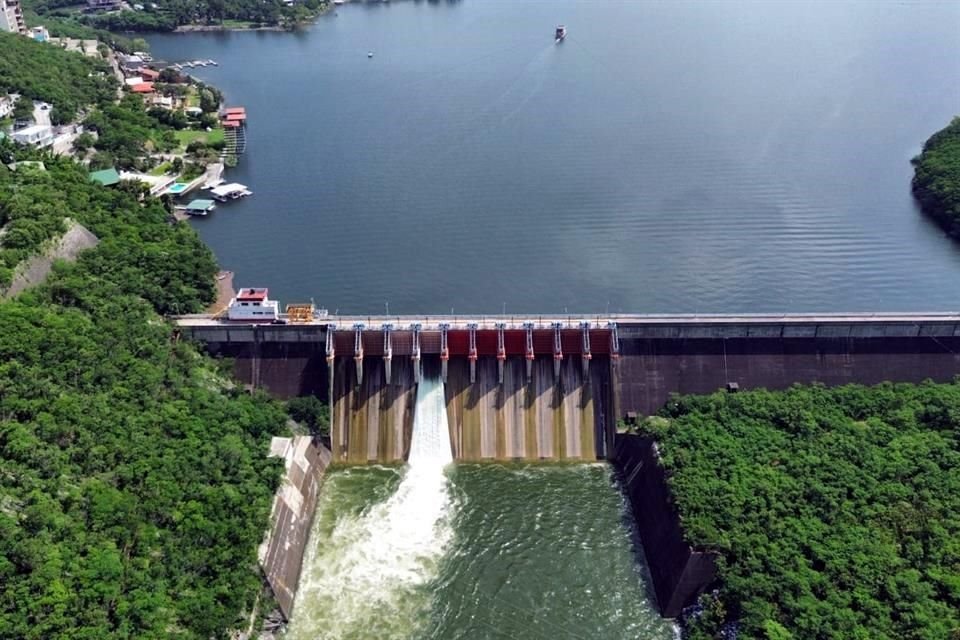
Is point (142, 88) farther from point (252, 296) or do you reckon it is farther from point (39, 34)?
point (252, 296)

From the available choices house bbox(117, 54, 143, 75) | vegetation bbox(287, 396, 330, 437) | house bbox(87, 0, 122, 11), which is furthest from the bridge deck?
house bbox(87, 0, 122, 11)

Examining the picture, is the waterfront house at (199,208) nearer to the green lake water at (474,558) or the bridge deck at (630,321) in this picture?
the bridge deck at (630,321)

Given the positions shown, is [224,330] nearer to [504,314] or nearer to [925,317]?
[504,314]

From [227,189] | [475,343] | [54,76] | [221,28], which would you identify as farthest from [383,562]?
[221,28]

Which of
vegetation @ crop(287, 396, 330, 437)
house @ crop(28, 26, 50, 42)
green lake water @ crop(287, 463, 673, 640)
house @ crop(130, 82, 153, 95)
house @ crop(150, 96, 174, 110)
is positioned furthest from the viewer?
house @ crop(28, 26, 50, 42)

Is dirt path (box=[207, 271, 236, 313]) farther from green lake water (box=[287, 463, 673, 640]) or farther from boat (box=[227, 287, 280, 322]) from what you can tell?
green lake water (box=[287, 463, 673, 640])

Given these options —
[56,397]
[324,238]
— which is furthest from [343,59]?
[56,397]

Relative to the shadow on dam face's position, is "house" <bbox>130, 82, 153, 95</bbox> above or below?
above
